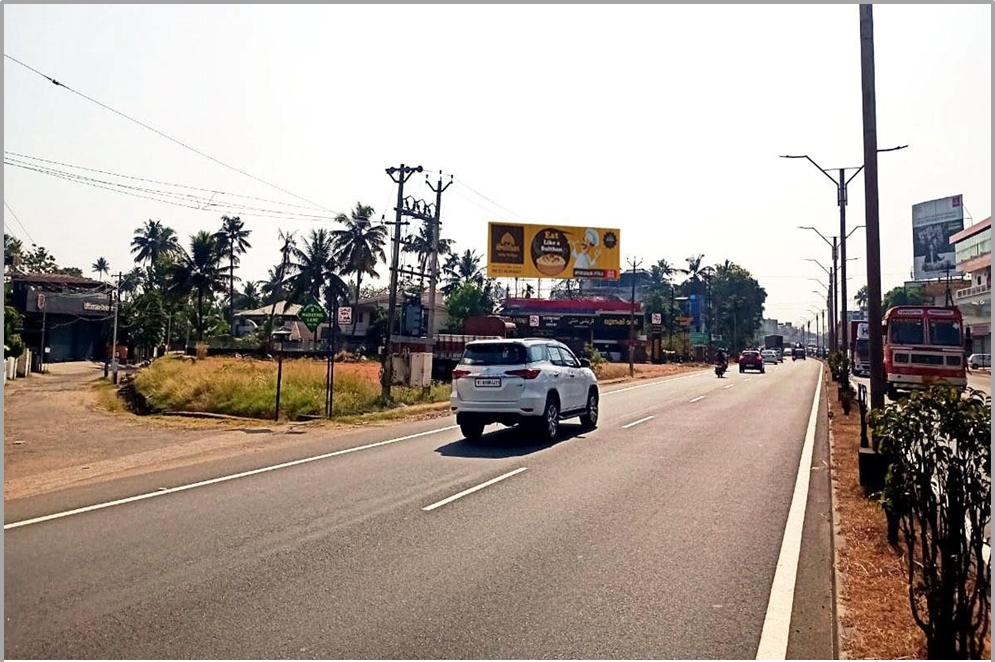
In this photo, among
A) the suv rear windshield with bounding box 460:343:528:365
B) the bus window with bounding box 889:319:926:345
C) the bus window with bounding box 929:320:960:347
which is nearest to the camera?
the suv rear windshield with bounding box 460:343:528:365

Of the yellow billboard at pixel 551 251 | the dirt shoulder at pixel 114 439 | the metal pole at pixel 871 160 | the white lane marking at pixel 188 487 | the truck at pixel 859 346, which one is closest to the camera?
the white lane marking at pixel 188 487

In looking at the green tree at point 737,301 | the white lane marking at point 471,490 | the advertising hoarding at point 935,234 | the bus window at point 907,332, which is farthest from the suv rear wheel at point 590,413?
the green tree at point 737,301

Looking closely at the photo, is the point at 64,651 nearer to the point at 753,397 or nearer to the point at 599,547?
the point at 599,547

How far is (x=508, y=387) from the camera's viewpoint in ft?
47.3

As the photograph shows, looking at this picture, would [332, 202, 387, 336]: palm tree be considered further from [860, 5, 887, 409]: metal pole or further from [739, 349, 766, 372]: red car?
[860, 5, 887, 409]: metal pole

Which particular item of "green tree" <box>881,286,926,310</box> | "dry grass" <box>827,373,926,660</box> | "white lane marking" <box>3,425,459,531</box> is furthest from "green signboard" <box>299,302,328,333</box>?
Result: "green tree" <box>881,286,926,310</box>

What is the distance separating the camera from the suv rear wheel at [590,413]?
1716 centimetres

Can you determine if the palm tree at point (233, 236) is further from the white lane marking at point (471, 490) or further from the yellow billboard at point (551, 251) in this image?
the white lane marking at point (471, 490)

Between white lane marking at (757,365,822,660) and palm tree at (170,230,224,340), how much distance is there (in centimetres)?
5659

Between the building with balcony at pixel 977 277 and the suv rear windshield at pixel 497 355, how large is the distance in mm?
56753

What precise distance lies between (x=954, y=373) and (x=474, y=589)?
2522cm

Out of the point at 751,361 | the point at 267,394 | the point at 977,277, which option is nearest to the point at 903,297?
the point at 977,277

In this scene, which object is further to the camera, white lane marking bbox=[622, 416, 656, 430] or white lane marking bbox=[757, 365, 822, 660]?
white lane marking bbox=[622, 416, 656, 430]

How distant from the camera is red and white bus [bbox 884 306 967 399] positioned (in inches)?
1032
